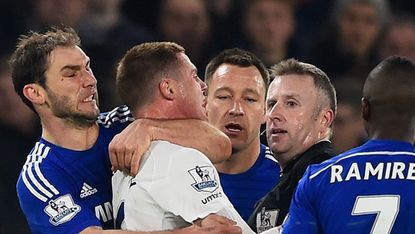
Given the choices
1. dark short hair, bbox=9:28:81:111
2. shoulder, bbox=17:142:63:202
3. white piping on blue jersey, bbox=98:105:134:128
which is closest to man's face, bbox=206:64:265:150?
white piping on blue jersey, bbox=98:105:134:128

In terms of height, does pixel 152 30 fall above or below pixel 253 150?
above

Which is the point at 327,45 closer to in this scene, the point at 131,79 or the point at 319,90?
the point at 319,90

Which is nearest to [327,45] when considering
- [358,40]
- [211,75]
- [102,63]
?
[358,40]

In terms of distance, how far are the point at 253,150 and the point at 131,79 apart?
1.15 meters

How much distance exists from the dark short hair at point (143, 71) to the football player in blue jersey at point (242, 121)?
0.85 meters

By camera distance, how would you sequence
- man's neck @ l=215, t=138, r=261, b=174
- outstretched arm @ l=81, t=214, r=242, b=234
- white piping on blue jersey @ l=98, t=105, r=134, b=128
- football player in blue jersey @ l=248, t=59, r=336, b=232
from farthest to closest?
man's neck @ l=215, t=138, r=261, b=174 → white piping on blue jersey @ l=98, t=105, r=134, b=128 → football player in blue jersey @ l=248, t=59, r=336, b=232 → outstretched arm @ l=81, t=214, r=242, b=234

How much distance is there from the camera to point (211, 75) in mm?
5457

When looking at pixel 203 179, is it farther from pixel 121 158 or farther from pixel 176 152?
pixel 121 158

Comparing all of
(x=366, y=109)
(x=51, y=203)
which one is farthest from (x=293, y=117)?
(x=51, y=203)

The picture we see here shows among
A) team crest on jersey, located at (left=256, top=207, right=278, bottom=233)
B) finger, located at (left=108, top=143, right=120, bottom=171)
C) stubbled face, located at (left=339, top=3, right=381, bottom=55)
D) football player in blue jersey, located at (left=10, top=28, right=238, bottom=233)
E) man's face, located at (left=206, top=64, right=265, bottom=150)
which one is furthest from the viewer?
stubbled face, located at (left=339, top=3, right=381, bottom=55)

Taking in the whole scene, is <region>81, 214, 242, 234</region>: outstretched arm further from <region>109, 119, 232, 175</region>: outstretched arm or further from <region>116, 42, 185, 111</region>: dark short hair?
<region>116, 42, 185, 111</region>: dark short hair

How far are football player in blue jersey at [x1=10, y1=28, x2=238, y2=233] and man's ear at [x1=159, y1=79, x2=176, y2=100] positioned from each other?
0.58m

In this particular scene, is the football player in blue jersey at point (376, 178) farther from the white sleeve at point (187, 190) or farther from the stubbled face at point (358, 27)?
the stubbled face at point (358, 27)

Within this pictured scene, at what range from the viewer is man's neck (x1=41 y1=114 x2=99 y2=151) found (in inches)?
191
